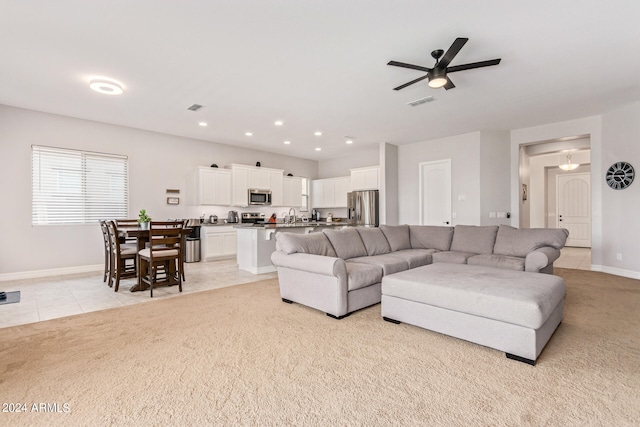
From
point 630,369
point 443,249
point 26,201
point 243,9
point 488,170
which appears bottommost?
point 630,369

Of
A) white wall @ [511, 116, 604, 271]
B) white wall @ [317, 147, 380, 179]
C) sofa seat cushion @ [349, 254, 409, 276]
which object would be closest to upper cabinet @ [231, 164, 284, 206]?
white wall @ [317, 147, 380, 179]

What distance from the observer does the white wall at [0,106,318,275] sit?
492 cm

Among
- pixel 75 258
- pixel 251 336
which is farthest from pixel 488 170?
pixel 75 258

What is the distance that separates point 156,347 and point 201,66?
9.91ft

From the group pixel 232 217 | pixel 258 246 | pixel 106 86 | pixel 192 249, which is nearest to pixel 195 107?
pixel 106 86

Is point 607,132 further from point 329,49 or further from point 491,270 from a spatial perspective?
point 329,49

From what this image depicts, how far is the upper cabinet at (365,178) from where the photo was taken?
310 inches

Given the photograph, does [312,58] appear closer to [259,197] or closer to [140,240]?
[140,240]

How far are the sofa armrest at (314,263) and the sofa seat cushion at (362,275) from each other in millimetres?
119

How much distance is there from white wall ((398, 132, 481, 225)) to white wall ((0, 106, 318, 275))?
15.5 ft

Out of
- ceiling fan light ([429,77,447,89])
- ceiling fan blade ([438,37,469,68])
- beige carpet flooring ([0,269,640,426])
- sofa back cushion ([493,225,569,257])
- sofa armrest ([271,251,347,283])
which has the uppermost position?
ceiling fan blade ([438,37,469,68])

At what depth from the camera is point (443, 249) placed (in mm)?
5000

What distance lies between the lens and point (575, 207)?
9.12 m

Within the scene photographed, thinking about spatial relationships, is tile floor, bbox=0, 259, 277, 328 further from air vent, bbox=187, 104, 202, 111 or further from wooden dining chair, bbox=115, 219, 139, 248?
air vent, bbox=187, 104, 202, 111
